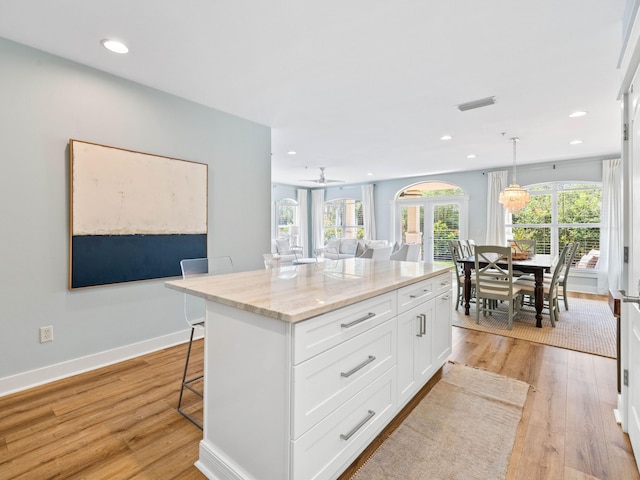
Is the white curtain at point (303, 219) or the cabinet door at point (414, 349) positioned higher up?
the white curtain at point (303, 219)

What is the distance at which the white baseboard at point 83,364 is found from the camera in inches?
93.4

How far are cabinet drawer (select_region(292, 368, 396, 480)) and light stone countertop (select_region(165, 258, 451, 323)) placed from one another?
49 centimetres

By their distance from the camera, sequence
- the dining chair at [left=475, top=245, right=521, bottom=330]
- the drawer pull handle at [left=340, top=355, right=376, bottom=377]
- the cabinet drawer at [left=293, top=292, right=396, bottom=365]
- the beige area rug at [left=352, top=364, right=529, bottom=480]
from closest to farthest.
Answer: the cabinet drawer at [left=293, top=292, right=396, bottom=365], the drawer pull handle at [left=340, top=355, right=376, bottom=377], the beige area rug at [left=352, top=364, right=529, bottom=480], the dining chair at [left=475, top=245, right=521, bottom=330]

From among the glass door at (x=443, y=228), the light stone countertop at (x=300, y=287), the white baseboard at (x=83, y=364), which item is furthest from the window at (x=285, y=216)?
the light stone countertop at (x=300, y=287)

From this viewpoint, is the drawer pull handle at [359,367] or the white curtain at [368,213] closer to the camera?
the drawer pull handle at [359,367]

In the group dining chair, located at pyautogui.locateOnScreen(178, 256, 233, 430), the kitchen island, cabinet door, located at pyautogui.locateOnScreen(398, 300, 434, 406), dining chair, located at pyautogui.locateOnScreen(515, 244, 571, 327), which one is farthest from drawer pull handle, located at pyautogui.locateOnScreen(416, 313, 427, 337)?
dining chair, located at pyautogui.locateOnScreen(515, 244, 571, 327)

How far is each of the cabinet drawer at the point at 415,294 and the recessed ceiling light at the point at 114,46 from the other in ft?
8.57

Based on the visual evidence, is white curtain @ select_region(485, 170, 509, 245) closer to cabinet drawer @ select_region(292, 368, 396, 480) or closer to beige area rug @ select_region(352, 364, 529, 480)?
beige area rug @ select_region(352, 364, 529, 480)

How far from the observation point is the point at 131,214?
9.59ft

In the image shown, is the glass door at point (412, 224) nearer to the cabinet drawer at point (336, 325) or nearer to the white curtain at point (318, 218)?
the white curtain at point (318, 218)

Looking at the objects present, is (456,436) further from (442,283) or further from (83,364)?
(83,364)

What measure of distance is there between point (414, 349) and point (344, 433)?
0.82 metres

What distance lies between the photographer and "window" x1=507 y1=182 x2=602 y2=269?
6188mm

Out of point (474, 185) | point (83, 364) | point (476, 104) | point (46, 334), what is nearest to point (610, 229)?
A: point (474, 185)
